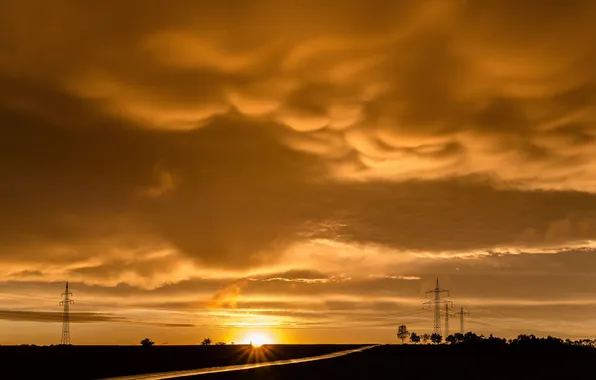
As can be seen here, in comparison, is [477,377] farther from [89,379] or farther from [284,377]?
[89,379]

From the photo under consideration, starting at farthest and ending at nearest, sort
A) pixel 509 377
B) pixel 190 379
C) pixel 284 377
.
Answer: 1. pixel 509 377
2. pixel 284 377
3. pixel 190 379

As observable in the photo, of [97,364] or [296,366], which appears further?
[97,364]

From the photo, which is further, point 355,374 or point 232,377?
point 355,374

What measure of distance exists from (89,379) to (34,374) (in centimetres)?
1244

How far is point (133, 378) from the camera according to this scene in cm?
6281

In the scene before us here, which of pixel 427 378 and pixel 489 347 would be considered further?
pixel 489 347

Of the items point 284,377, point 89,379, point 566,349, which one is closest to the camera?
point 284,377

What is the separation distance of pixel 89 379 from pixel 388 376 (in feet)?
93.6

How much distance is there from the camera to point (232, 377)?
201ft

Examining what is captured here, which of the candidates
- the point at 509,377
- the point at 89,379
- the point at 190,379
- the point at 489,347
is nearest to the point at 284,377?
the point at 190,379

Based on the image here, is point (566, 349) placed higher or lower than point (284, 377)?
lower

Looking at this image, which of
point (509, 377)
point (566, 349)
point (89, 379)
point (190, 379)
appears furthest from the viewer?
point (566, 349)

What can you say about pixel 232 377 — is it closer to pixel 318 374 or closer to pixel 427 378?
pixel 318 374

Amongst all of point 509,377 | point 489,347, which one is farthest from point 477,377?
point 489,347
